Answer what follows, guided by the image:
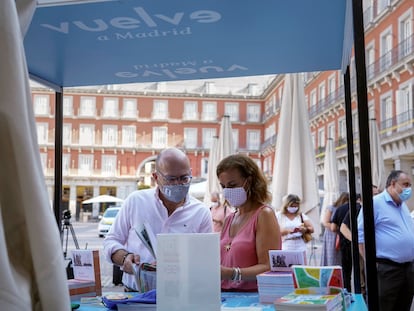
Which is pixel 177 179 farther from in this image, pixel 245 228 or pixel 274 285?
pixel 274 285

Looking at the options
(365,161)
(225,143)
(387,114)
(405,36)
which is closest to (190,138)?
(387,114)

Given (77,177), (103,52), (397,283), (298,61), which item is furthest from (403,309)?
(77,177)

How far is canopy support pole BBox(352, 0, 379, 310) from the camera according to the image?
1.82 meters

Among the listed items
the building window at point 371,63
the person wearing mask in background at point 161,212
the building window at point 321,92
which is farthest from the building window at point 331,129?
the person wearing mask in background at point 161,212

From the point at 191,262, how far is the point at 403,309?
11.0 ft

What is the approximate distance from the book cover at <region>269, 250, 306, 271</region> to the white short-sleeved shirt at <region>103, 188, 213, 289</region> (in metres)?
0.77

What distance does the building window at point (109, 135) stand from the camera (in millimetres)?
43656

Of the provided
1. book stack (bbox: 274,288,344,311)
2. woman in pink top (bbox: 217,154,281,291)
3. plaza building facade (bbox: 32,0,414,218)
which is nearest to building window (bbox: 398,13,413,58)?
woman in pink top (bbox: 217,154,281,291)

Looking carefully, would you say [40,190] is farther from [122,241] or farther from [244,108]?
[244,108]

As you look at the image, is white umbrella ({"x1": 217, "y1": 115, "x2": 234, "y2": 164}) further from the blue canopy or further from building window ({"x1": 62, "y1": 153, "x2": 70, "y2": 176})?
building window ({"x1": 62, "y1": 153, "x2": 70, "y2": 176})

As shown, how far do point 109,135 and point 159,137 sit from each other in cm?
441

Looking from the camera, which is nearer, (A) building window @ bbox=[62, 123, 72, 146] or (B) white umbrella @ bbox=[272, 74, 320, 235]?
(B) white umbrella @ bbox=[272, 74, 320, 235]

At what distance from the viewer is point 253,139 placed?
45.2 meters

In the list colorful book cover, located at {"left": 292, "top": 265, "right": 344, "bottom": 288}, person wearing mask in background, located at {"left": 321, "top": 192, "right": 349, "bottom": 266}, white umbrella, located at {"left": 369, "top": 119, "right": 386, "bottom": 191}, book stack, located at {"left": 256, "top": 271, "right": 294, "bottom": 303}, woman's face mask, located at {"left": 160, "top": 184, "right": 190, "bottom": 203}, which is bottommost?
person wearing mask in background, located at {"left": 321, "top": 192, "right": 349, "bottom": 266}
